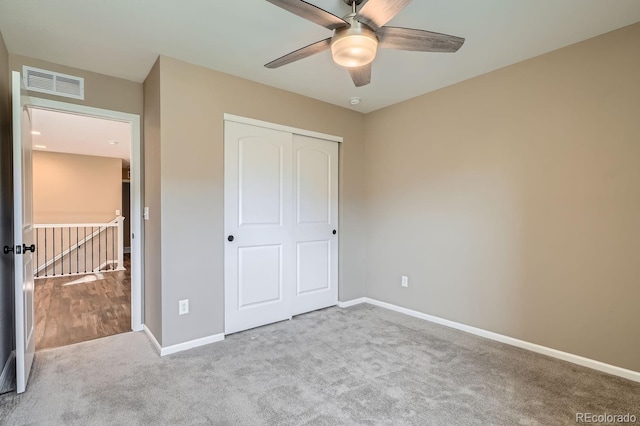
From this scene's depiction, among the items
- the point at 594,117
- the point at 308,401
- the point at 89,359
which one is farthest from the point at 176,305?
the point at 594,117

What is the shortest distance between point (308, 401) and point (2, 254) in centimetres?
231

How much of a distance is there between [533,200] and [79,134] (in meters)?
6.41

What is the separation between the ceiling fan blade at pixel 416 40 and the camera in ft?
5.63

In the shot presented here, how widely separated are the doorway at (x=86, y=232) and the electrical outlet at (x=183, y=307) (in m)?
0.70

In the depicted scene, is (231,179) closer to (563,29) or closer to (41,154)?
(563,29)

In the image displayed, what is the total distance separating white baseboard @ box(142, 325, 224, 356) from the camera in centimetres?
255

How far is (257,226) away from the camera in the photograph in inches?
125

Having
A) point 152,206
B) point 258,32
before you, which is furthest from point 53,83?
point 258,32

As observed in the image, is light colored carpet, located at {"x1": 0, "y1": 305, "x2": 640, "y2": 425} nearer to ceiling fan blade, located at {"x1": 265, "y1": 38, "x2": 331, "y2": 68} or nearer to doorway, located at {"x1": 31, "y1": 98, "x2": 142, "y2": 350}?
doorway, located at {"x1": 31, "y1": 98, "x2": 142, "y2": 350}

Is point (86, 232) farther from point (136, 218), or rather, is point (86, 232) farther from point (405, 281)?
point (405, 281)

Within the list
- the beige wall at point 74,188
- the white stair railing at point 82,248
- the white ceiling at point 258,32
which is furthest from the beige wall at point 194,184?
the beige wall at point 74,188

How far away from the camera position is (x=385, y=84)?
123 inches

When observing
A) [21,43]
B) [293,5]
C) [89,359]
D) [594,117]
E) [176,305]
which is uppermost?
[21,43]

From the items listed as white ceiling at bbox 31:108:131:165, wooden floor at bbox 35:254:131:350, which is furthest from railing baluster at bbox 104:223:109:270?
white ceiling at bbox 31:108:131:165
